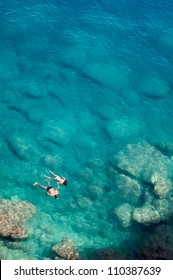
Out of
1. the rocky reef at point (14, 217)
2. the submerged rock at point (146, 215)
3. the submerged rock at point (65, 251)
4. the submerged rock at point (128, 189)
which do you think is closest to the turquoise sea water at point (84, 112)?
the submerged rock at point (128, 189)

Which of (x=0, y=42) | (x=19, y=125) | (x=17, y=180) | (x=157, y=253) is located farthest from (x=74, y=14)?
(x=157, y=253)

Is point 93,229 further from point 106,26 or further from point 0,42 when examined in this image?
point 106,26

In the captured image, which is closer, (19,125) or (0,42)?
(19,125)

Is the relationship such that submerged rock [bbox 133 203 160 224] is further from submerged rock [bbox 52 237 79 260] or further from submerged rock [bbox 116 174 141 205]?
submerged rock [bbox 52 237 79 260]

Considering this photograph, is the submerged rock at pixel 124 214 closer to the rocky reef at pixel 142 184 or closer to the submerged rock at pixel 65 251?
the rocky reef at pixel 142 184

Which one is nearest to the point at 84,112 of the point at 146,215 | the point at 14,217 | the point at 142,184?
the point at 142,184

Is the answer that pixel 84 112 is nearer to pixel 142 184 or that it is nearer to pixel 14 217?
pixel 142 184
